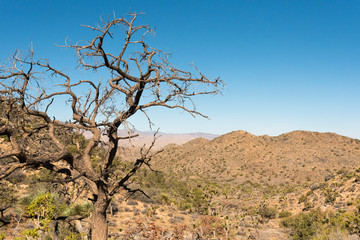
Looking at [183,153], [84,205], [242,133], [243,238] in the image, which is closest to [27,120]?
[84,205]

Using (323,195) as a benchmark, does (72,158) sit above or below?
above

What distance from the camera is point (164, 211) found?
2211 cm

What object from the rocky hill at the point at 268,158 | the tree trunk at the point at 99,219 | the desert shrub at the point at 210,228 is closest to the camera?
the tree trunk at the point at 99,219

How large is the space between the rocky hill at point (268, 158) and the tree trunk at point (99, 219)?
46713 millimetres

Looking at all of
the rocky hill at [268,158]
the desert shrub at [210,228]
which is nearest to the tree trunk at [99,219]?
the desert shrub at [210,228]

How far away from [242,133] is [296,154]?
19.8m

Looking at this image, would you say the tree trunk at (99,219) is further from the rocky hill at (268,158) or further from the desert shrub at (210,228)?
the rocky hill at (268,158)

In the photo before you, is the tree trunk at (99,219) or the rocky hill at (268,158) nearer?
the tree trunk at (99,219)

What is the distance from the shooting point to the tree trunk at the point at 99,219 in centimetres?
459

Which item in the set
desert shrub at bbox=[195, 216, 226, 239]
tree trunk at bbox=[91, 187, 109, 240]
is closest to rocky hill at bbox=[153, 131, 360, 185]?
desert shrub at bbox=[195, 216, 226, 239]

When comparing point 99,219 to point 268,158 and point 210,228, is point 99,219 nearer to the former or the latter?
point 210,228

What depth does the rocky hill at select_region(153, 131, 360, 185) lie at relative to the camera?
49.8 metres

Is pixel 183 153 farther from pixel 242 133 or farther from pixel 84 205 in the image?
pixel 84 205

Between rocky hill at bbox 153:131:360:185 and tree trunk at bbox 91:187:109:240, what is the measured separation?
46.7 meters
